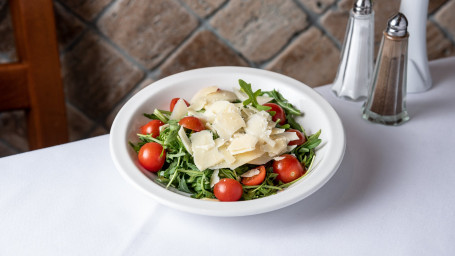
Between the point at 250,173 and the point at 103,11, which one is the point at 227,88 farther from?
the point at 103,11

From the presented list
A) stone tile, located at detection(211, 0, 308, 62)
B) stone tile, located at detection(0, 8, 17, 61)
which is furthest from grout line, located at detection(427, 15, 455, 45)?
stone tile, located at detection(0, 8, 17, 61)

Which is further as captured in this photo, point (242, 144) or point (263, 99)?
point (263, 99)

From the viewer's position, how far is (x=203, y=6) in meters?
1.51

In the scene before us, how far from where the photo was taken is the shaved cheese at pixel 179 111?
1.04m

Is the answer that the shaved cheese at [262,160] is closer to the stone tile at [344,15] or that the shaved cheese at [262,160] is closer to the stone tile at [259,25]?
the stone tile at [259,25]

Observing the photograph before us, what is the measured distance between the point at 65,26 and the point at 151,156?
67 centimetres

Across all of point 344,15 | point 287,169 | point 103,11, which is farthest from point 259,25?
point 287,169

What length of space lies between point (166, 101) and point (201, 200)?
12.9 inches

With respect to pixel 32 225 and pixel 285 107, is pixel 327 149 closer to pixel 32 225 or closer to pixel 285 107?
pixel 285 107

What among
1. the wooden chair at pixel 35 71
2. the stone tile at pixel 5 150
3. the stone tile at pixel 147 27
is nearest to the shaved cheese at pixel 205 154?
the wooden chair at pixel 35 71

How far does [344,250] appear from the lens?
2.82 ft

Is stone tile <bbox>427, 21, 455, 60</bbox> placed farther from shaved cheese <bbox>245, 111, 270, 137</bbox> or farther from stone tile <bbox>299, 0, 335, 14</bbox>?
shaved cheese <bbox>245, 111, 270, 137</bbox>

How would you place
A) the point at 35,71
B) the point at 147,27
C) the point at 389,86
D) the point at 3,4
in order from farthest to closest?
1. the point at 147,27
2. the point at 3,4
3. the point at 35,71
4. the point at 389,86

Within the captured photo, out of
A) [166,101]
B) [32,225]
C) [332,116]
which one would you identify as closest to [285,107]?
[332,116]
